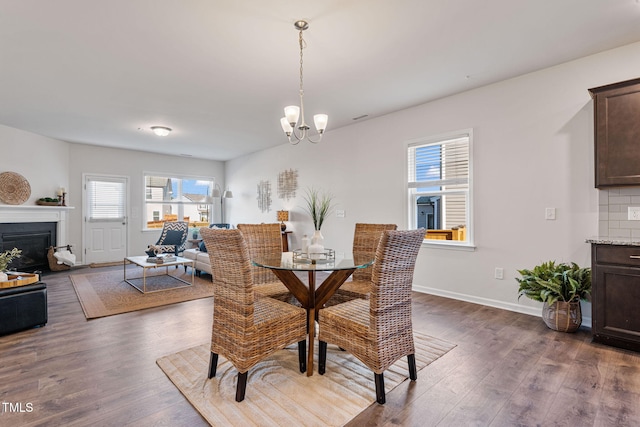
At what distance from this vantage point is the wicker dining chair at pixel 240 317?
5.98 ft

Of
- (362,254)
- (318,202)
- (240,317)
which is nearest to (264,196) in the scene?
(318,202)

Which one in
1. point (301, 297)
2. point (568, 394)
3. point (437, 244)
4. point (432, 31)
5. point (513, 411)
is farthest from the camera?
point (437, 244)

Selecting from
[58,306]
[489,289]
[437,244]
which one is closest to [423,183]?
[437,244]

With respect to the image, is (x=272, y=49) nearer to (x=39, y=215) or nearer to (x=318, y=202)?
(x=318, y=202)

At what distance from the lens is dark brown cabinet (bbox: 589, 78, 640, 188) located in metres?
2.57

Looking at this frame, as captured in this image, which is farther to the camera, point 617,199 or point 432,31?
point 617,199

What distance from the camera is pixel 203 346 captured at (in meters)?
2.60

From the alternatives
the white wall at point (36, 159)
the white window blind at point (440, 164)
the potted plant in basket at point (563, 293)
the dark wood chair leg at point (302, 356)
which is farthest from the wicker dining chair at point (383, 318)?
the white wall at point (36, 159)

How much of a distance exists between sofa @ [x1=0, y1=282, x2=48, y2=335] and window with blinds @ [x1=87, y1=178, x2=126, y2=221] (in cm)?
433

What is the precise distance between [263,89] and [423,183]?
2397 millimetres

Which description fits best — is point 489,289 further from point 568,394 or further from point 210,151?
point 210,151

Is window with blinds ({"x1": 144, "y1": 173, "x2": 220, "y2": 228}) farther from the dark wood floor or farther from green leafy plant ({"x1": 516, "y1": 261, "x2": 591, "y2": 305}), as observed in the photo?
green leafy plant ({"x1": 516, "y1": 261, "x2": 591, "y2": 305})

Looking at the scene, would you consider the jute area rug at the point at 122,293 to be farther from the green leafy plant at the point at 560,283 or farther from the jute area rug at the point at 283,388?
the green leafy plant at the point at 560,283

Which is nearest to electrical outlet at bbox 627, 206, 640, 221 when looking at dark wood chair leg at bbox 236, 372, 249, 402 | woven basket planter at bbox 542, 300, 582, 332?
woven basket planter at bbox 542, 300, 582, 332
